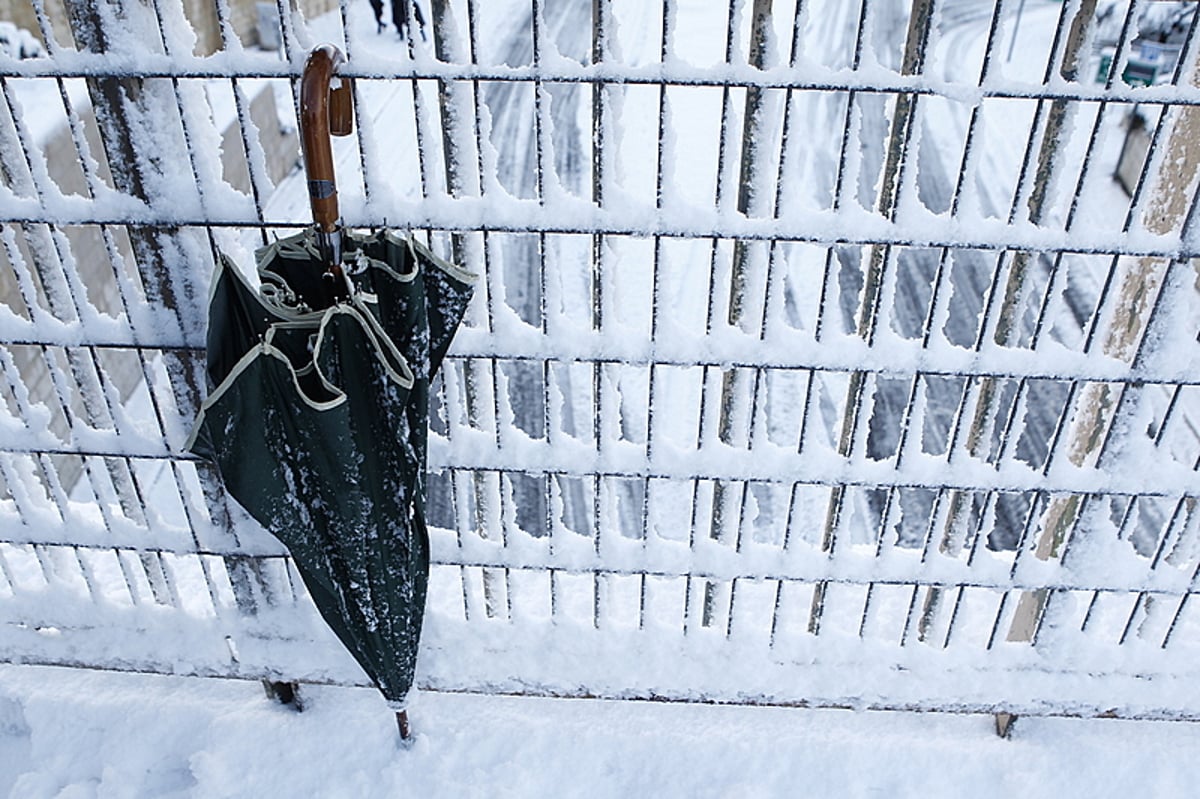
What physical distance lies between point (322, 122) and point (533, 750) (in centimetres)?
164

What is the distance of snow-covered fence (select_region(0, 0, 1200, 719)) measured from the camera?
5.44ft

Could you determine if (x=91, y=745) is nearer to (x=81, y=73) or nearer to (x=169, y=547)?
(x=169, y=547)

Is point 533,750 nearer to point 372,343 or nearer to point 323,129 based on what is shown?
point 372,343

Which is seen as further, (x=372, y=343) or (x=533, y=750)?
(x=533, y=750)

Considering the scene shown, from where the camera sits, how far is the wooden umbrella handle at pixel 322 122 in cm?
149

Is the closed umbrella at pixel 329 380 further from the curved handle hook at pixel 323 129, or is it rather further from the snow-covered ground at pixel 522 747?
the snow-covered ground at pixel 522 747

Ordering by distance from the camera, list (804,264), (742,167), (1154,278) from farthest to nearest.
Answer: (804,264)
(1154,278)
(742,167)

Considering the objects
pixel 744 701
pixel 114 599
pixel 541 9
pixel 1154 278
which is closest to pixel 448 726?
pixel 744 701

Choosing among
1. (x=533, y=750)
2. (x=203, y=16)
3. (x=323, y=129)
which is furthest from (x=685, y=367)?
(x=203, y=16)

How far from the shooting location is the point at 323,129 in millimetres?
1491

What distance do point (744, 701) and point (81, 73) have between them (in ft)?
6.42

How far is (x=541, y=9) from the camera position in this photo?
162cm

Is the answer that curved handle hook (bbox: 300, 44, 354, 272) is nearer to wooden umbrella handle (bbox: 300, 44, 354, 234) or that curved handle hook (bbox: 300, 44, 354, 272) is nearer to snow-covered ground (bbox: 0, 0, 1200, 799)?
wooden umbrella handle (bbox: 300, 44, 354, 234)

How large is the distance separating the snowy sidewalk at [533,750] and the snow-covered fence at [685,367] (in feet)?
0.49
